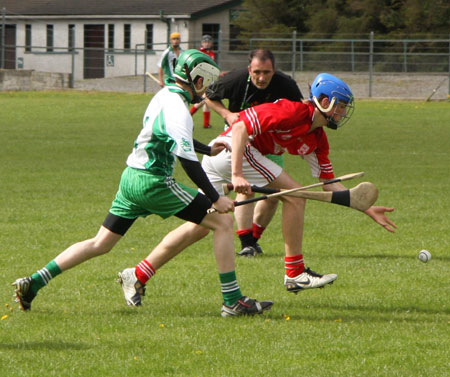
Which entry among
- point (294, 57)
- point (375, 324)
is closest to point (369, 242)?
point (375, 324)

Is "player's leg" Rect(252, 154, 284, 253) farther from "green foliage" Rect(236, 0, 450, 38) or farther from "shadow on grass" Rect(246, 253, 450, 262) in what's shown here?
"green foliage" Rect(236, 0, 450, 38)

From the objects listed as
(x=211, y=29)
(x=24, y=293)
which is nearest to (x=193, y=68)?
(x=24, y=293)

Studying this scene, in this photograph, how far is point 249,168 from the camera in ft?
23.8

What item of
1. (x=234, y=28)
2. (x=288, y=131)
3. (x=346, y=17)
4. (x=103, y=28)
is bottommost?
(x=288, y=131)

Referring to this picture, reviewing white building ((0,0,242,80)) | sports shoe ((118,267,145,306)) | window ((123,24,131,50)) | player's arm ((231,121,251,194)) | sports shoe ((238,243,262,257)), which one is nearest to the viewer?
player's arm ((231,121,251,194))

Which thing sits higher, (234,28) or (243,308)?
(234,28)

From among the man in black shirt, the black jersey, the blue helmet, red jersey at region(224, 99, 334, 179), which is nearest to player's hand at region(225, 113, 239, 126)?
the man in black shirt

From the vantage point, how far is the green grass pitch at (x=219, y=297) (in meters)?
5.01

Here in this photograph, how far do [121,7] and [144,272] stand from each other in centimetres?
4448

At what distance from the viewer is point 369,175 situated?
45.5 ft

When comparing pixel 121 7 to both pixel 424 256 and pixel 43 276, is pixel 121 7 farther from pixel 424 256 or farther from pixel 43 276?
pixel 43 276

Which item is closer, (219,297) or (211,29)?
(219,297)

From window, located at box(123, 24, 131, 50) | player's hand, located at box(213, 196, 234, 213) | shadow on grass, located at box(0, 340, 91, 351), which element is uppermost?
window, located at box(123, 24, 131, 50)

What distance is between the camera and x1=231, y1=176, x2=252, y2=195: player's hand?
240 inches
